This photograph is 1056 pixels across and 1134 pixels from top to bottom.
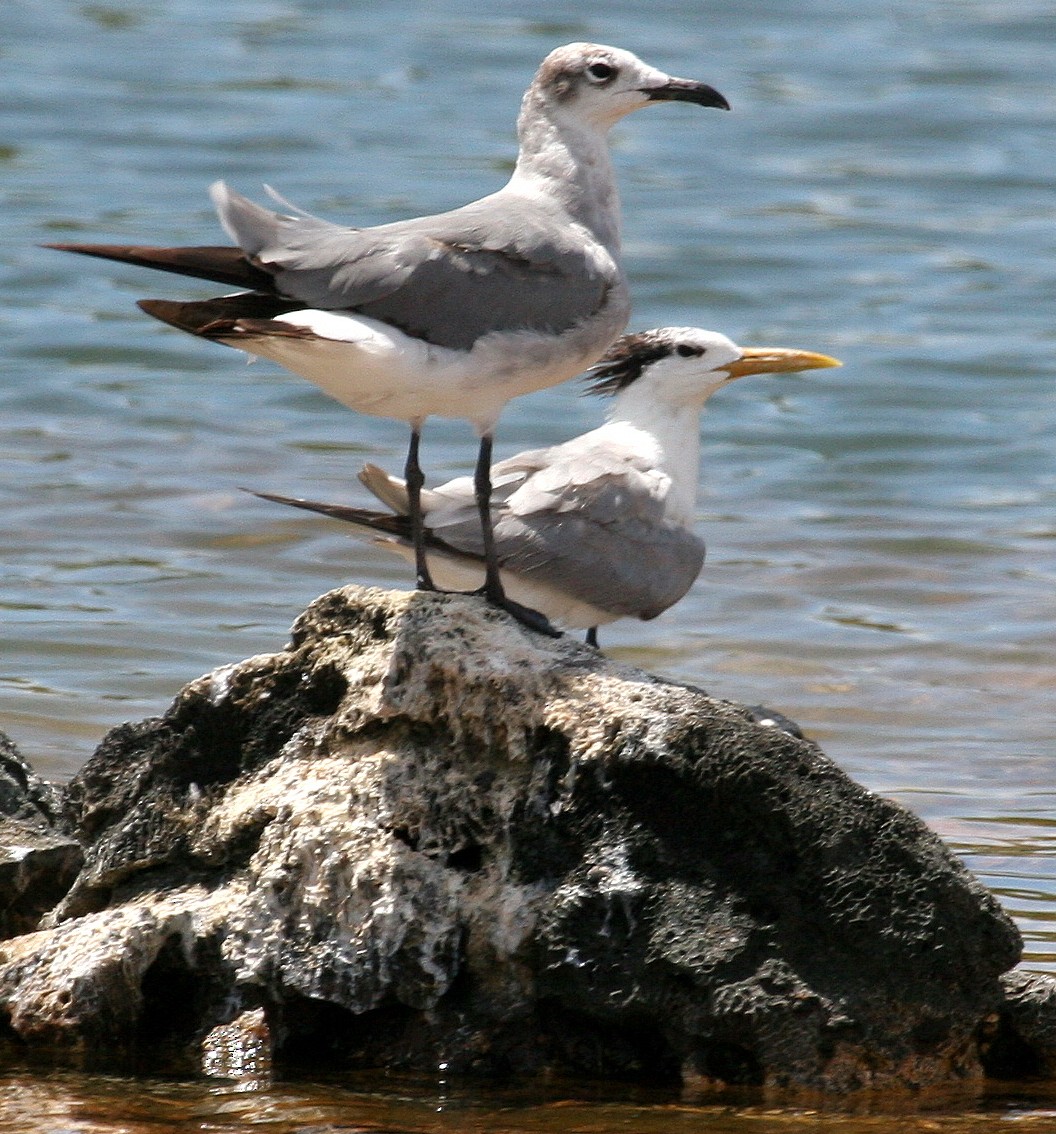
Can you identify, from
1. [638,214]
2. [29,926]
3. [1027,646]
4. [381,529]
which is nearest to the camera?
[29,926]

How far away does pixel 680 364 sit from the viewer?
300 inches

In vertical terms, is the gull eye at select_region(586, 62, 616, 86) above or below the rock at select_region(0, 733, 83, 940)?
above

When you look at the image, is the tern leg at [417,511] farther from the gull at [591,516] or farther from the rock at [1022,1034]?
the rock at [1022,1034]

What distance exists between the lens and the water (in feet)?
26.8

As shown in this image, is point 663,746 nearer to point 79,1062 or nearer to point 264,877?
point 264,877

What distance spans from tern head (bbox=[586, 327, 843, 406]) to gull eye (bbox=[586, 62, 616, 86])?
6.35 ft

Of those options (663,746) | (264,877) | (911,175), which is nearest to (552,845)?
(663,746)

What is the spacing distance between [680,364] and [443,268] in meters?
2.68

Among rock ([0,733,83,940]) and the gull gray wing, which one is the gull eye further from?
rock ([0,733,83,940])

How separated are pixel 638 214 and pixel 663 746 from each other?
1185 cm

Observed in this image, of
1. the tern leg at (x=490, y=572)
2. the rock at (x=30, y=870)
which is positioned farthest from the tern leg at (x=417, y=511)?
the rock at (x=30, y=870)

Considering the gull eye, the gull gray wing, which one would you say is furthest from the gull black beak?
the gull gray wing

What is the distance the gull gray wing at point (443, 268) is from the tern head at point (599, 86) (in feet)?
1.51

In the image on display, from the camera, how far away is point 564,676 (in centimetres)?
449
